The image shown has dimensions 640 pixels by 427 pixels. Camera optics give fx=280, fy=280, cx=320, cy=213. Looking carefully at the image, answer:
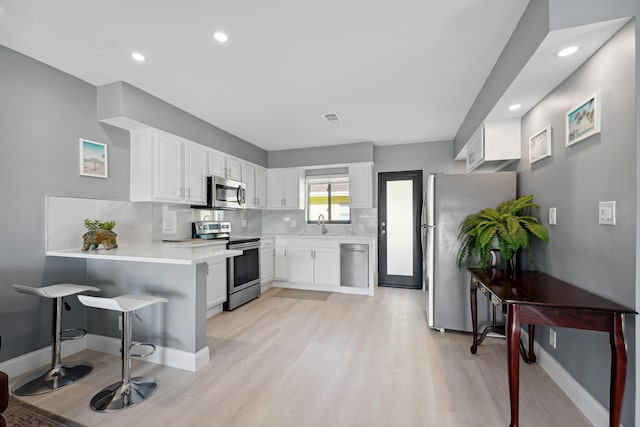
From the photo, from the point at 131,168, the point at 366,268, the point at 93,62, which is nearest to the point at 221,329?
the point at 131,168

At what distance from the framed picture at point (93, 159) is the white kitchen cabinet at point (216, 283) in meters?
1.41

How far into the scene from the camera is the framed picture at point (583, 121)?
1625 mm

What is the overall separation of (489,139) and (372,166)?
214 cm

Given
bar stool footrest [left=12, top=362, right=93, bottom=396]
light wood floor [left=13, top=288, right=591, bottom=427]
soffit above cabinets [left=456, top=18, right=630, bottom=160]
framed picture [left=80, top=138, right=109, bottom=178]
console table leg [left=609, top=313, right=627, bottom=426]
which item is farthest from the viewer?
framed picture [left=80, top=138, right=109, bottom=178]

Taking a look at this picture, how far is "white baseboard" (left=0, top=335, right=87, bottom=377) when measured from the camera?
6.91 ft

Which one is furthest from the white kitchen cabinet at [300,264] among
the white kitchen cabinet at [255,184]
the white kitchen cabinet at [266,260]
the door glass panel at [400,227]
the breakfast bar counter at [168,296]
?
the breakfast bar counter at [168,296]

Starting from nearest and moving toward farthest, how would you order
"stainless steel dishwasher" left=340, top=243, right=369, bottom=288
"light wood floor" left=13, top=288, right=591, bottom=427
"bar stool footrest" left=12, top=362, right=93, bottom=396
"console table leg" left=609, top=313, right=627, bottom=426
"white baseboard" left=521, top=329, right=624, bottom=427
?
"console table leg" left=609, top=313, right=627, bottom=426, "white baseboard" left=521, top=329, right=624, bottom=427, "light wood floor" left=13, top=288, right=591, bottom=427, "bar stool footrest" left=12, top=362, right=93, bottom=396, "stainless steel dishwasher" left=340, top=243, right=369, bottom=288

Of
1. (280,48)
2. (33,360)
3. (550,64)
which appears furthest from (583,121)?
(33,360)

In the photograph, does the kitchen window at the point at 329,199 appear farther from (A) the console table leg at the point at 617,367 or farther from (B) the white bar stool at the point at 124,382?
(A) the console table leg at the point at 617,367

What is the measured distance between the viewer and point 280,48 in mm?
2143

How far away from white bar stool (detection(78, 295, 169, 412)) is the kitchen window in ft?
11.6

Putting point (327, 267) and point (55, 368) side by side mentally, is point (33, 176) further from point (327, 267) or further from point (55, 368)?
point (327, 267)

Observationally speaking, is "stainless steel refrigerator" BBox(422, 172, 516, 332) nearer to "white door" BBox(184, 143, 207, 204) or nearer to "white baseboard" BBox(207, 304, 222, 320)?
"white baseboard" BBox(207, 304, 222, 320)

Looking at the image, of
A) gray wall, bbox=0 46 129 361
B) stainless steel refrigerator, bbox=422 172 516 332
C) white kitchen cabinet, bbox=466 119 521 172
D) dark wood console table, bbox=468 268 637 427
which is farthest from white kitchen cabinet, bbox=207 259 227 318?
white kitchen cabinet, bbox=466 119 521 172
